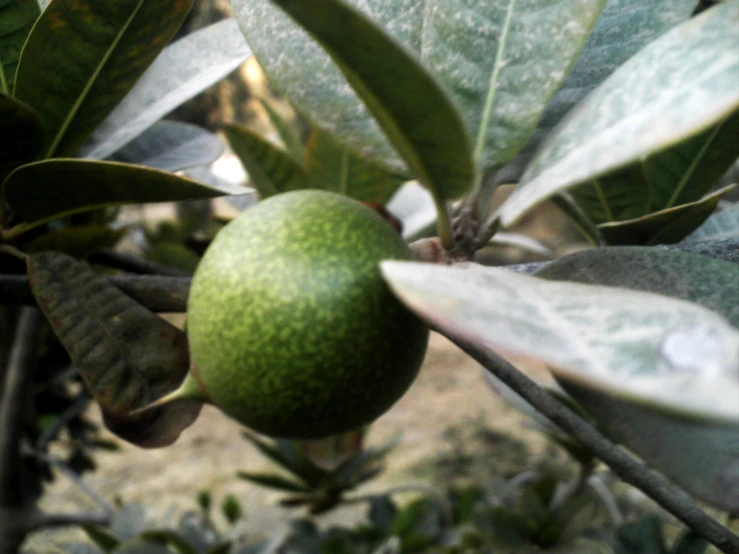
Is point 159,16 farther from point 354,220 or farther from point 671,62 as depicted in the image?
point 671,62

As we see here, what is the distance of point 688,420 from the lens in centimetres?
23

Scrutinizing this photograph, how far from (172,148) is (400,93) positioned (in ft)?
1.73

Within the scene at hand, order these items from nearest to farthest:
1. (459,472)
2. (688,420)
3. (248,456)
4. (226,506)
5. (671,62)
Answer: (688,420), (671,62), (226,506), (459,472), (248,456)

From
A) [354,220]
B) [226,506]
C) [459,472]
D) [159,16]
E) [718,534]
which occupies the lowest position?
[459,472]

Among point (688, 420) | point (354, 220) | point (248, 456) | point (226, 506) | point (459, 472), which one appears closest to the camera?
point (688, 420)

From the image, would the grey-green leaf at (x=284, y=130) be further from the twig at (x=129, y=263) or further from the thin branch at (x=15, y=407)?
the thin branch at (x=15, y=407)

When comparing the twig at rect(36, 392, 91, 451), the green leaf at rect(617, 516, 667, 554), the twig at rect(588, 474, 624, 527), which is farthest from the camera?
the twig at rect(36, 392, 91, 451)

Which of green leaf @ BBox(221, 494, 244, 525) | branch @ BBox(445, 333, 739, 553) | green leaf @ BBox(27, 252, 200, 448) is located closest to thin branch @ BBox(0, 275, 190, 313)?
green leaf @ BBox(27, 252, 200, 448)

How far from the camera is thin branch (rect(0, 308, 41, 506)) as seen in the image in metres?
0.99

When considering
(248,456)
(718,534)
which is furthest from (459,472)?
(718,534)

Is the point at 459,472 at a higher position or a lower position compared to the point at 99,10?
lower

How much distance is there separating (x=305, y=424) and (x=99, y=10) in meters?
0.37

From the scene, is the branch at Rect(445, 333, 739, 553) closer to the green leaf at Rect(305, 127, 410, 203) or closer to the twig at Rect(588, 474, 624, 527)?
the green leaf at Rect(305, 127, 410, 203)

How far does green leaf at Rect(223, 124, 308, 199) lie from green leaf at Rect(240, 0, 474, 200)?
1.62ft
